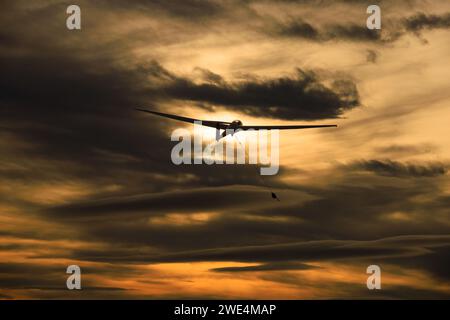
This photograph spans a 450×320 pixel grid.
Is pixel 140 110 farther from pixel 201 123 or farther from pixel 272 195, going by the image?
pixel 272 195

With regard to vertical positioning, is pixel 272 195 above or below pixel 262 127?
below

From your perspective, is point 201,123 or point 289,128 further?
point 289,128

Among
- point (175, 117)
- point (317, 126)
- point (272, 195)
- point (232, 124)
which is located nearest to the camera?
point (272, 195)

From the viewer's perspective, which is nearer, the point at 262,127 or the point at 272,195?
the point at 272,195

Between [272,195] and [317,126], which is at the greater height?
[317,126]
